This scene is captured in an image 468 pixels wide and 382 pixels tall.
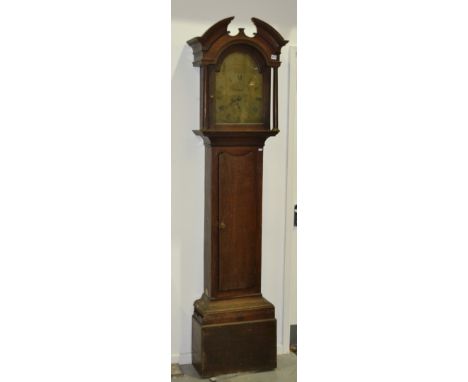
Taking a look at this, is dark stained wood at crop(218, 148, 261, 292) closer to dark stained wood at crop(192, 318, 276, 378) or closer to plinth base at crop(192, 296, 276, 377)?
plinth base at crop(192, 296, 276, 377)

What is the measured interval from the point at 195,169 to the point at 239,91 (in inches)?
22.3

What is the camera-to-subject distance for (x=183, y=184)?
4547 mm

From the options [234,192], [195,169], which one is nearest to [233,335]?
[234,192]

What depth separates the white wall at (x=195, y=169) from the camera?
4496mm

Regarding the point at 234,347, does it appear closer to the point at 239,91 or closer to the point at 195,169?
the point at 195,169

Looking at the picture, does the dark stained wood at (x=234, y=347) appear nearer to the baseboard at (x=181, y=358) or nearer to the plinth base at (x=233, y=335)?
the plinth base at (x=233, y=335)

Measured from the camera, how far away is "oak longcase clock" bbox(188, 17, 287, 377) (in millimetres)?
4355

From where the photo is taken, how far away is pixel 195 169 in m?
4.56

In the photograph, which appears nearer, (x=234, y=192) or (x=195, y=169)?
(x=234, y=192)
